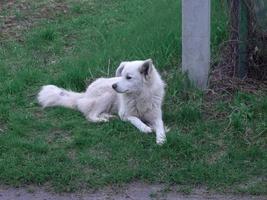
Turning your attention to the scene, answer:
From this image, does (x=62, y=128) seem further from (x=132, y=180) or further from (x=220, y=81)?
(x=220, y=81)

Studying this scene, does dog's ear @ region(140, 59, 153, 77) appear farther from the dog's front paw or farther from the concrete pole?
the concrete pole

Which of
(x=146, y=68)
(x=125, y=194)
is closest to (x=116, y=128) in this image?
(x=146, y=68)

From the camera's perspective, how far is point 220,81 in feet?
23.7

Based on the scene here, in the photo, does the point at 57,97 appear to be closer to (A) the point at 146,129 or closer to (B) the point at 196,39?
(A) the point at 146,129

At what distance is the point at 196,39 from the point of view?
23.0 feet

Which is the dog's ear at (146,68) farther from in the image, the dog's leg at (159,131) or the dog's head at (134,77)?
the dog's leg at (159,131)

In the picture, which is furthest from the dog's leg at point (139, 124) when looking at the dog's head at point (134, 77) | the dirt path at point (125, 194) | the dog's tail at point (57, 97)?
the dirt path at point (125, 194)

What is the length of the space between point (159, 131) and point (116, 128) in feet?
1.50

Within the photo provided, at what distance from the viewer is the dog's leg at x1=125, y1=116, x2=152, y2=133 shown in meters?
6.42

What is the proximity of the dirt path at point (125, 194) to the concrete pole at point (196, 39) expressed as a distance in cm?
198

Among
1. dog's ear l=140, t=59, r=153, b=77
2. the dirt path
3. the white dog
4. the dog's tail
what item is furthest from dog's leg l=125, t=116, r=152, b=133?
the dirt path

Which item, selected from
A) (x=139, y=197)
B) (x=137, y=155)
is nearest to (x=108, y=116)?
(x=137, y=155)

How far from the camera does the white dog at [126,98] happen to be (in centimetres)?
657

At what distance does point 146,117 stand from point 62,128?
839mm
